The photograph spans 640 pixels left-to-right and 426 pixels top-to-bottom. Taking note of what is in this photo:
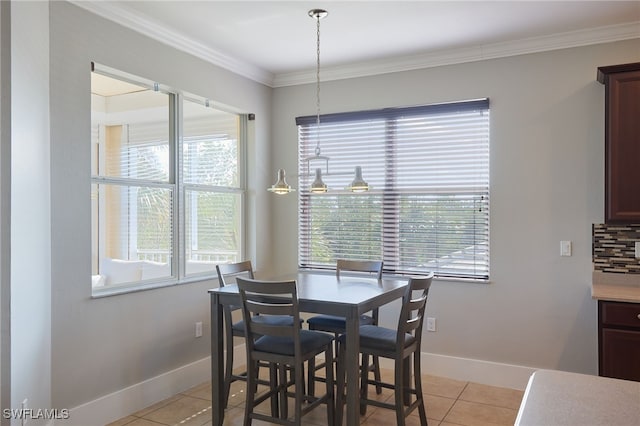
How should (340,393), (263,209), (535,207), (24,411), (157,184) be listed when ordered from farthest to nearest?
(263,209) → (535,207) → (157,184) → (340,393) → (24,411)

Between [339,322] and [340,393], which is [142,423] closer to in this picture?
[340,393]

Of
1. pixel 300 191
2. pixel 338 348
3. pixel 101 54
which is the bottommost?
pixel 338 348

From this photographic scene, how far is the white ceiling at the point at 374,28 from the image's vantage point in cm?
300

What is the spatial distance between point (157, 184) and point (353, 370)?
1944mm

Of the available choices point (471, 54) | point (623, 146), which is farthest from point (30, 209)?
point (623, 146)

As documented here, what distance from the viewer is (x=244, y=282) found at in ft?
8.85

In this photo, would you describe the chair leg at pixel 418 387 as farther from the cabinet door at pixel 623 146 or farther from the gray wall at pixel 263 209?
the cabinet door at pixel 623 146

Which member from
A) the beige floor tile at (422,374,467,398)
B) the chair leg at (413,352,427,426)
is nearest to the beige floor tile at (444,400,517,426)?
the beige floor tile at (422,374,467,398)

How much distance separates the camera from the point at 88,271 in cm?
291

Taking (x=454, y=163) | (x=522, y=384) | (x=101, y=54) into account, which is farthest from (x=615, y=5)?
(x=101, y=54)

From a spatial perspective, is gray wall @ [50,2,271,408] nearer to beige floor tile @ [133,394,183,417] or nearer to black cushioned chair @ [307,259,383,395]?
beige floor tile @ [133,394,183,417]

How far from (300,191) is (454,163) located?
1454mm

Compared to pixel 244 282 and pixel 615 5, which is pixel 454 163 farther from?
pixel 244 282

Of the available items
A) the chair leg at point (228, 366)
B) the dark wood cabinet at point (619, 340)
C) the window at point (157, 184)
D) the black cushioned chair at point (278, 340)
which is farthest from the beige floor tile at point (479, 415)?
the window at point (157, 184)
